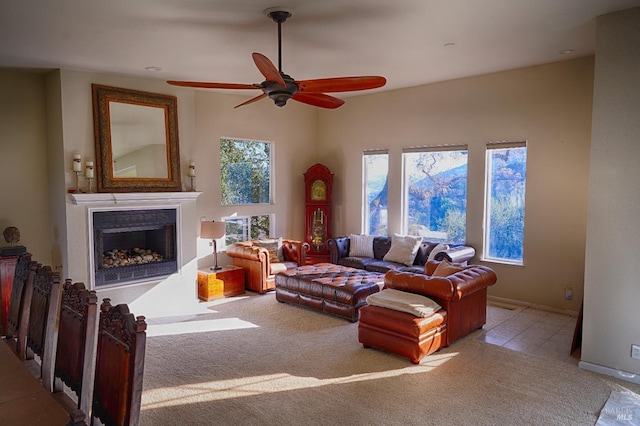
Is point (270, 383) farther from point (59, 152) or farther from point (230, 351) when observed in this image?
point (59, 152)

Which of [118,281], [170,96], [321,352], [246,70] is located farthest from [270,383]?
[170,96]

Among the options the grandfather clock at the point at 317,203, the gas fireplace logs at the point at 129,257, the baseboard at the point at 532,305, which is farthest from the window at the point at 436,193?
the gas fireplace logs at the point at 129,257

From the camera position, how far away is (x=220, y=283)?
6.15 meters

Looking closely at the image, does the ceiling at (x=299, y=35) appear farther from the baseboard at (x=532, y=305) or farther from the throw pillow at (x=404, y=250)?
the baseboard at (x=532, y=305)

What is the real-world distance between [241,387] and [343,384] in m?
0.83

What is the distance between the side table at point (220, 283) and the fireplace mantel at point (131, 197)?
1128mm

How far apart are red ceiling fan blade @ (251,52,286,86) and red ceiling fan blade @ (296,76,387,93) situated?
29cm

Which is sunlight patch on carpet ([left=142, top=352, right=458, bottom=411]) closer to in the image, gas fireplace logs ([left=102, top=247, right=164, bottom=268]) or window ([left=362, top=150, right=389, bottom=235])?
gas fireplace logs ([left=102, top=247, right=164, bottom=268])

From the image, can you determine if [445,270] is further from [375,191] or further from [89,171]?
[89,171]

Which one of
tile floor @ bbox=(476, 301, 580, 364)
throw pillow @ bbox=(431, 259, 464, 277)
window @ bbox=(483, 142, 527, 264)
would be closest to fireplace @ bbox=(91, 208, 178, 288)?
throw pillow @ bbox=(431, 259, 464, 277)

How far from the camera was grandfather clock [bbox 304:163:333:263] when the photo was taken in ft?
25.0

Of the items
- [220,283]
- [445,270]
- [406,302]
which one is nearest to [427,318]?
[406,302]

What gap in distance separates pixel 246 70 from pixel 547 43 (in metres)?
3.35

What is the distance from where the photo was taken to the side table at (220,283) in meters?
6.05
